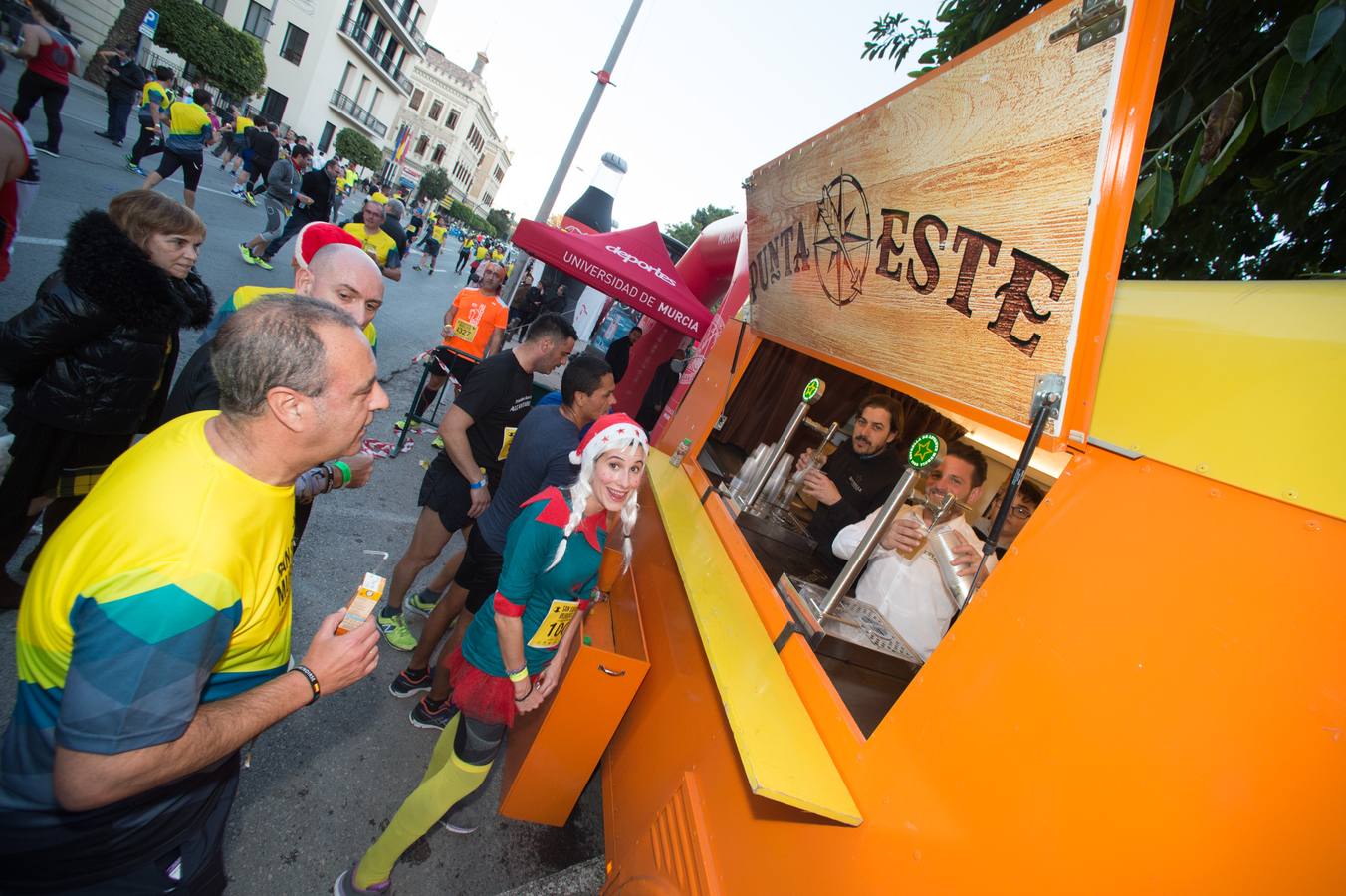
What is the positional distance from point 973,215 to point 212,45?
38176 mm

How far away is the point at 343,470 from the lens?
2.26 metres

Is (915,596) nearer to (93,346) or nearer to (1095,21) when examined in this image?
(1095,21)

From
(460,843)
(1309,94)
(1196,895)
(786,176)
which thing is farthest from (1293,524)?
(460,843)

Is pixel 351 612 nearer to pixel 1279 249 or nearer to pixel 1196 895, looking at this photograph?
pixel 1196 895

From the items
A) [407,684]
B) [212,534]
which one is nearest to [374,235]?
[407,684]

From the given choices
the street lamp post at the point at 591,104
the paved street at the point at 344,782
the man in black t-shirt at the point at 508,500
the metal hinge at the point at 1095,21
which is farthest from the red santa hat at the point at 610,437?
the street lamp post at the point at 591,104

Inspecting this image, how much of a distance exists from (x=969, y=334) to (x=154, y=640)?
5.95ft

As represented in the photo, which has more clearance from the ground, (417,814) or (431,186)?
(431,186)

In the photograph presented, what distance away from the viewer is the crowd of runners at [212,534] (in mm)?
1090

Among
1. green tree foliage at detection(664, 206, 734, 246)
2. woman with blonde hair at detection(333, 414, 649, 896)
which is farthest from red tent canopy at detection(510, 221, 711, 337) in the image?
green tree foliage at detection(664, 206, 734, 246)

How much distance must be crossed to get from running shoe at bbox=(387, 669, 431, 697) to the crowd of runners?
1cm

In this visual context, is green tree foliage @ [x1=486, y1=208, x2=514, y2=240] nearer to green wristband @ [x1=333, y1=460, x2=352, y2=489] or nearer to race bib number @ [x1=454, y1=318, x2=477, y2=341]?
race bib number @ [x1=454, y1=318, x2=477, y2=341]

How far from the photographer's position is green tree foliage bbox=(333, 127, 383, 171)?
38406mm

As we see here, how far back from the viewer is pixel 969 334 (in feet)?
4.80
